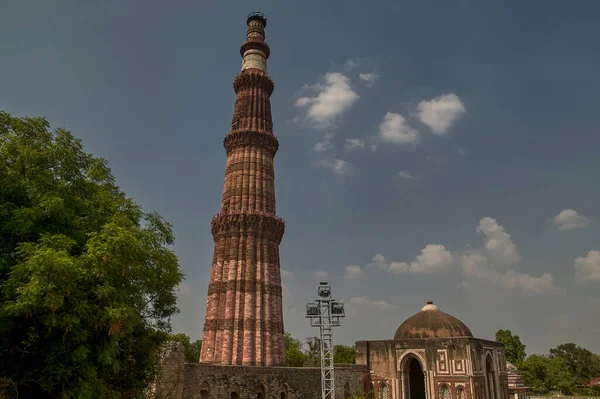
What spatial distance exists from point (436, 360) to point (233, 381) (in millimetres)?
13620

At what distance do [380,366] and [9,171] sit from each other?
81.1ft

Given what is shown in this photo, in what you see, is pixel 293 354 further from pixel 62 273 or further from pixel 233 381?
pixel 62 273

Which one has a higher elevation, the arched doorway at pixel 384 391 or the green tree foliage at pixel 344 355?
the green tree foliage at pixel 344 355

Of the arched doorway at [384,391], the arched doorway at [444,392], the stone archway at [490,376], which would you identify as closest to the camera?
the arched doorway at [444,392]

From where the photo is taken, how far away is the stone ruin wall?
18203 millimetres

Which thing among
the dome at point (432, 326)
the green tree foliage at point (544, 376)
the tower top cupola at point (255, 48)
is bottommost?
the green tree foliage at point (544, 376)

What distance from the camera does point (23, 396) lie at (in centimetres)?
1203

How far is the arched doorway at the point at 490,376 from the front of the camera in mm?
29312

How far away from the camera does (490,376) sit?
2995 cm

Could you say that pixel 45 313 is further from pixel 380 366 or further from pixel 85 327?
pixel 380 366

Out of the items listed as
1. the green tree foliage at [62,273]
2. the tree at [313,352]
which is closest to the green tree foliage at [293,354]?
the tree at [313,352]

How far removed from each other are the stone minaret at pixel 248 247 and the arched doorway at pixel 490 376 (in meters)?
13.9

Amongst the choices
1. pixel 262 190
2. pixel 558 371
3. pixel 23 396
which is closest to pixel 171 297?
pixel 23 396

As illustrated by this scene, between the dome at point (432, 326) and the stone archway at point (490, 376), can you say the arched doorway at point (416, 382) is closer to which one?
the dome at point (432, 326)
